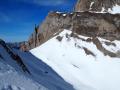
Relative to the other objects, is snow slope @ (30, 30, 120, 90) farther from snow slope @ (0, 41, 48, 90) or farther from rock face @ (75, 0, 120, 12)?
rock face @ (75, 0, 120, 12)

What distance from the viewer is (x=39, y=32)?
203 ft

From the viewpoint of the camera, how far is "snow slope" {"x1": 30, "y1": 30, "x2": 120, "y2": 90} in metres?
32.2

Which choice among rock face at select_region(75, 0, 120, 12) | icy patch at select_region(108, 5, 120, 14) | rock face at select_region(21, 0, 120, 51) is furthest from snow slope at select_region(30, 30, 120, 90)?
rock face at select_region(75, 0, 120, 12)

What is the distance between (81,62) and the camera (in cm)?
3897

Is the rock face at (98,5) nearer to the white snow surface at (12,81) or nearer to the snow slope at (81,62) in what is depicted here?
the snow slope at (81,62)

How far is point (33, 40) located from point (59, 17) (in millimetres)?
11147

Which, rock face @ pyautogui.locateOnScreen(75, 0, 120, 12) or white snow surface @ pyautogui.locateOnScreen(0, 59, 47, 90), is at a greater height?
rock face @ pyautogui.locateOnScreen(75, 0, 120, 12)

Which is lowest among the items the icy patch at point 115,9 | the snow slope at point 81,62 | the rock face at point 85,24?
the snow slope at point 81,62

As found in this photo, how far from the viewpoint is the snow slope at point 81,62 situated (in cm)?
3219

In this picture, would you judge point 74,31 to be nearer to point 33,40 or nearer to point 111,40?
point 111,40

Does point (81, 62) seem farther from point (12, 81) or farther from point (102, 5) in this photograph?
point (12, 81)

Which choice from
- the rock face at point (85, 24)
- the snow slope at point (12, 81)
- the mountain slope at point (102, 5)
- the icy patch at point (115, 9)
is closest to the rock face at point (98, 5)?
the mountain slope at point (102, 5)

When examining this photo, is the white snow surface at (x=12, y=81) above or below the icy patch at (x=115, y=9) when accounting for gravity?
below

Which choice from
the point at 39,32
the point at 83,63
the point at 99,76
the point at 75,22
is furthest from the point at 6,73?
the point at 39,32
